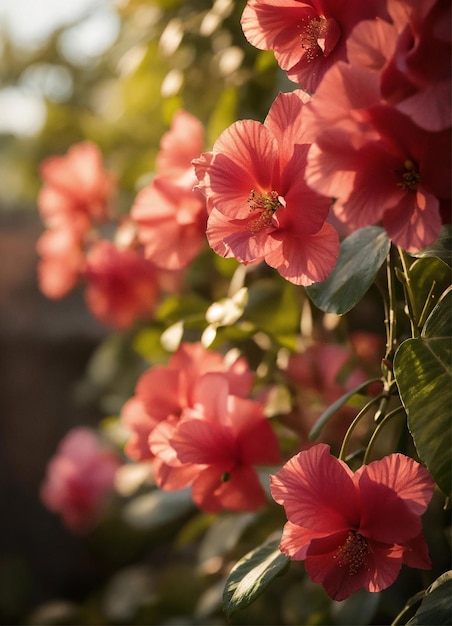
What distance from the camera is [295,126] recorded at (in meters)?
0.49

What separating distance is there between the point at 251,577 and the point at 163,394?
21cm

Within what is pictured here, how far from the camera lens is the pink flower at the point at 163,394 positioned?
712 millimetres

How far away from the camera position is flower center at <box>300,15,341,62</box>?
496mm

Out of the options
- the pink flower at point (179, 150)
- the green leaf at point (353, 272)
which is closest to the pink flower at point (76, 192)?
the pink flower at point (179, 150)

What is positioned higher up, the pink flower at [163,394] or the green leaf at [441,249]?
the green leaf at [441,249]

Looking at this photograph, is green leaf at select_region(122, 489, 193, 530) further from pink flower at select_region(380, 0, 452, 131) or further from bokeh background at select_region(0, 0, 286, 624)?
pink flower at select_region(380, 0, 452, 131)

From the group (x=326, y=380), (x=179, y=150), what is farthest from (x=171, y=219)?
(x=326, y=380)

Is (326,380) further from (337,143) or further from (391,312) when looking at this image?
(337,143)

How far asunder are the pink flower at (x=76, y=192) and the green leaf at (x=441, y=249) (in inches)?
25.7

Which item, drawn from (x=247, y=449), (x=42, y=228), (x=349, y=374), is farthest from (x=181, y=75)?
(x=42, y=228)

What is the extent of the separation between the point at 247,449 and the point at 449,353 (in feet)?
0.73

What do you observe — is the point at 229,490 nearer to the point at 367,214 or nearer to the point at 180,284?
the point at 367,214

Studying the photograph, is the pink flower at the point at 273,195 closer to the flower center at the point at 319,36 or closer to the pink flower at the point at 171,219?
the flower center at the point at 319,36

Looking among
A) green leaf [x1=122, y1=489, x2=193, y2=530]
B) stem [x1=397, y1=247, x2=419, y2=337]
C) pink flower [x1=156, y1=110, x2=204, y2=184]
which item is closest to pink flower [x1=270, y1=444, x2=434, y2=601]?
stem [x1=397, y1=247, x2=419, y2=337]
